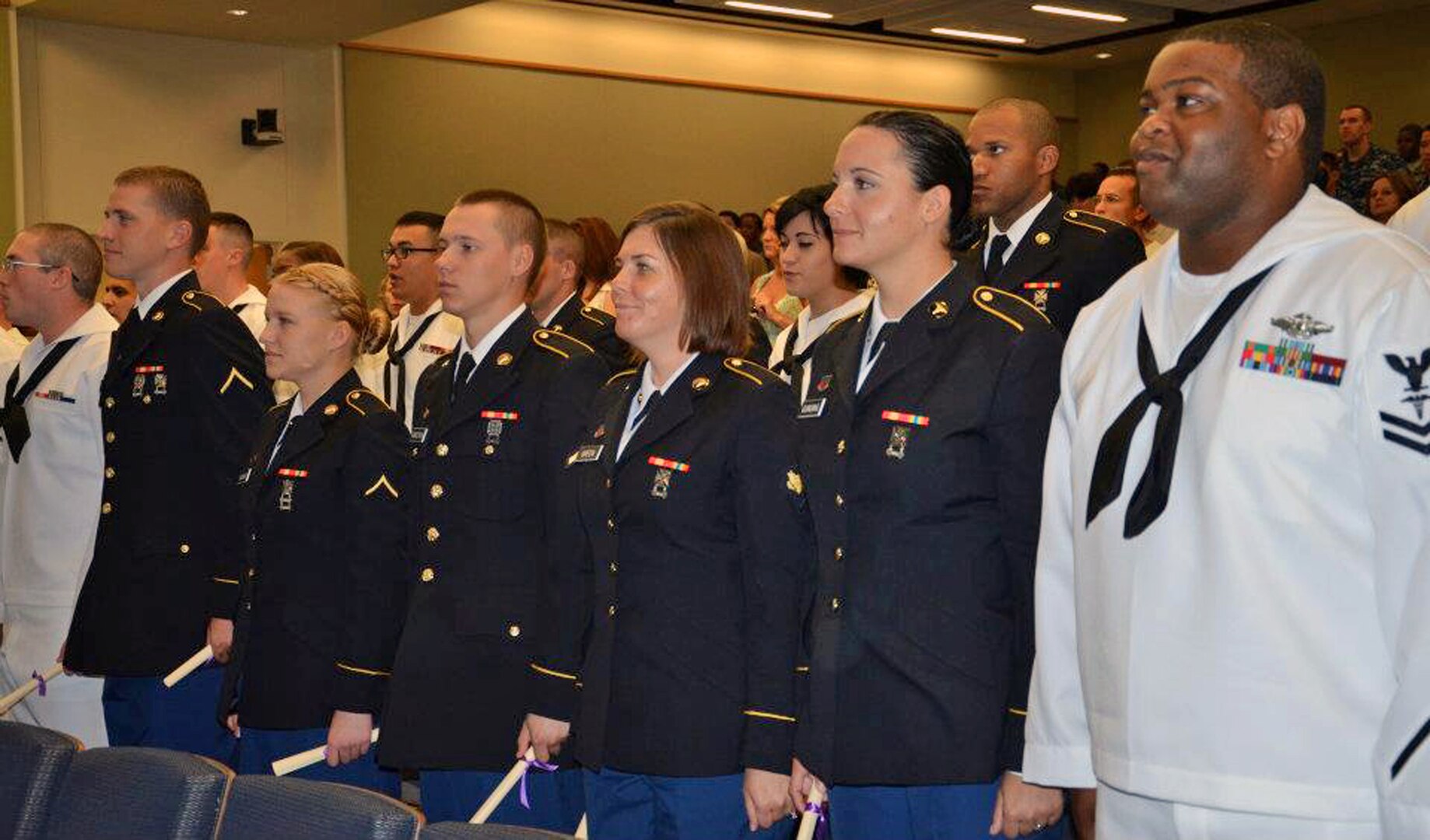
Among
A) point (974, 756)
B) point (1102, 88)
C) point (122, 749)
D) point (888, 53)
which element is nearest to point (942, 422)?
point (974, 756)

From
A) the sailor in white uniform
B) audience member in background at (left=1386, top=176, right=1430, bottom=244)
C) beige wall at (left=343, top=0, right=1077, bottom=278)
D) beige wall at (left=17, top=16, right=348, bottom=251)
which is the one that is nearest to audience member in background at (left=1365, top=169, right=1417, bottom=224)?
audience member in background at (left=1386, top=176, right=1430, bottom=244)

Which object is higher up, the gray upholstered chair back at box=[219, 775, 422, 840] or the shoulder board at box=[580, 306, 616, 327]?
the shoulder board at box=[580, 306, 616, 327]

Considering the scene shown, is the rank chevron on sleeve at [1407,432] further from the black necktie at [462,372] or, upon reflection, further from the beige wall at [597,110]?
the beige wall at [597,110]

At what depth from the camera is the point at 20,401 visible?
4574 millimetres

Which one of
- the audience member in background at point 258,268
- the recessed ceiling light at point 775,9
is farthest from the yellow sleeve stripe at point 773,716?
the recessed ceiling light at point 775,9

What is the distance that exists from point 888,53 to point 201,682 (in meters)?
11.3

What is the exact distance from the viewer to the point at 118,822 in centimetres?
230

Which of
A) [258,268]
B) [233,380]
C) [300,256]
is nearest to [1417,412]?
[233,380]

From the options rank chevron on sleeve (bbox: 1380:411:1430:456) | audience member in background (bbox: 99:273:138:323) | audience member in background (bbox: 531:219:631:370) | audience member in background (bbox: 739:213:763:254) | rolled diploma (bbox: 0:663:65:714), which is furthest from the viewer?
audience member in background (bbox: 739:213:763:254)

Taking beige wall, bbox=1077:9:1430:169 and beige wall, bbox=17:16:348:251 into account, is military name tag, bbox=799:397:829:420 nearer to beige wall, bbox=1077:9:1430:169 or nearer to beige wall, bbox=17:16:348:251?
beige wall, bbox=17:16:348:251

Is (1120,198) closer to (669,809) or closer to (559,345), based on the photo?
(559,345)

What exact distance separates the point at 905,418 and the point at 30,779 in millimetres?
1429

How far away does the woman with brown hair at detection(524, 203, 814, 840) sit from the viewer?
282cm

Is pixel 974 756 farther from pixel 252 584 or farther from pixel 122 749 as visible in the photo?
pixel 252 584
